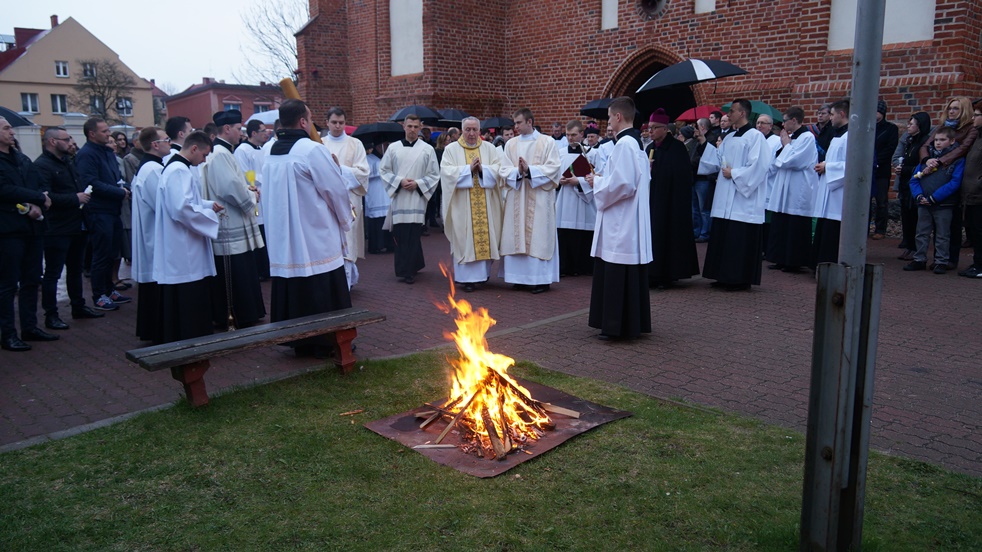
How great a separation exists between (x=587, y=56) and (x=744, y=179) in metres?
9.02

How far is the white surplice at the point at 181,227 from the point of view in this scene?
6539mm

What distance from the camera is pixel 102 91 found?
47062 millimetres

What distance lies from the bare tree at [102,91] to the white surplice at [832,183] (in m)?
44.4

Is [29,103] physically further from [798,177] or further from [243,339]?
[243,339]

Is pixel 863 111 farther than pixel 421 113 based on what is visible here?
No

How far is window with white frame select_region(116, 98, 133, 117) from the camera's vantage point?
52181 mm

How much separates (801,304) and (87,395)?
7142 mm

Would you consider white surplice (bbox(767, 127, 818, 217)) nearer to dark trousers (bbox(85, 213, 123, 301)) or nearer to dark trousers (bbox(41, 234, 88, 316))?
dark trousers (bbox(85, 213, 123, 301))

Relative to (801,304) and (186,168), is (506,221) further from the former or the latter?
(186,168)

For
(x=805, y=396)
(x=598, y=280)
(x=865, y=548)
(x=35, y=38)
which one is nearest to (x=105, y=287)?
(x=598, y=280)

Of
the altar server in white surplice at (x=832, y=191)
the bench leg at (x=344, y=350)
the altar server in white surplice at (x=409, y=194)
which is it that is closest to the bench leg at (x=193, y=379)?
the bench leg at (x=344, y=350)

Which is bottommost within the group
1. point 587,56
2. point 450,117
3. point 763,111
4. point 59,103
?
point 763,111

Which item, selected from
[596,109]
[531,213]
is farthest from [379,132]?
[531,213]

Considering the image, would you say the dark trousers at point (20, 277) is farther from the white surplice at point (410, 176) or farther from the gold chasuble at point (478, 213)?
the gold chasuble at point (478, 213)
